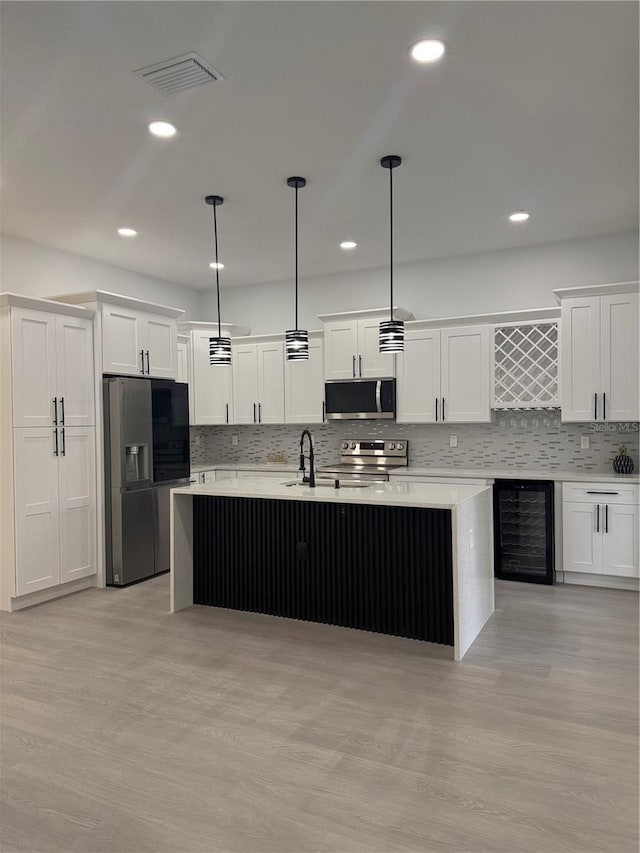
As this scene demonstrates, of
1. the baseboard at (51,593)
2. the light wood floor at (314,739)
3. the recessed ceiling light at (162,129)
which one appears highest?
the recessed ceiling light at (162,129)

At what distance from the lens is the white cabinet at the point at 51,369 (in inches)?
181

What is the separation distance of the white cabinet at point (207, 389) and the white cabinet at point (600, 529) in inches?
151

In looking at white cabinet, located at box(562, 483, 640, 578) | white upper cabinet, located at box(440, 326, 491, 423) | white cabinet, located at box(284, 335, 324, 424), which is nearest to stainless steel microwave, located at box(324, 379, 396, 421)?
white cabinet, located at box(284, 335, 324, 424)

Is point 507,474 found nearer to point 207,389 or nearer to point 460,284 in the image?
point 460,284

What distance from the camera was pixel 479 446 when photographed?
6121 millimetres

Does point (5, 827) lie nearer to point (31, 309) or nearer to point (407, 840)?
point (407, 840)

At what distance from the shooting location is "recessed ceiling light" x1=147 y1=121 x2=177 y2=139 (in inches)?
131

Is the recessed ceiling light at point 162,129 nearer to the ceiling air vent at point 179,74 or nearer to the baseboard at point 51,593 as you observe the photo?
the ceiling air vent at point 179,74

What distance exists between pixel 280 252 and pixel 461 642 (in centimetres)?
401

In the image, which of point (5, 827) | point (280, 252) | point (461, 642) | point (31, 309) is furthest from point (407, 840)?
point (280, 252)

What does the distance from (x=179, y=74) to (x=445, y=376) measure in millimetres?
3765

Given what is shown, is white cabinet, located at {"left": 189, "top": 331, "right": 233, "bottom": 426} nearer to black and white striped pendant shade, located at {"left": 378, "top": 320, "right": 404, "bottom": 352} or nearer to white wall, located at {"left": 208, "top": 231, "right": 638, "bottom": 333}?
white wall, located at {"left": 208, "top": 231, "right": 638, "bottom": 333}

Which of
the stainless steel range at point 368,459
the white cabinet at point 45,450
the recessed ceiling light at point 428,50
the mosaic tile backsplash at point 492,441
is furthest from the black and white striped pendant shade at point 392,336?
the white cabinet at point 45,450

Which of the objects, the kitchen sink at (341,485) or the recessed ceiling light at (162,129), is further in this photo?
the kitchen sink at (341,485)
